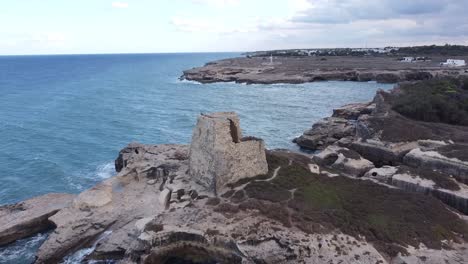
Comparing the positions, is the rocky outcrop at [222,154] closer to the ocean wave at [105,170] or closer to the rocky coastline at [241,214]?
the rocky coastline at [241,214]

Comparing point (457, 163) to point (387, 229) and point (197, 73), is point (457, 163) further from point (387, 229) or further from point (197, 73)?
point (197, 73)

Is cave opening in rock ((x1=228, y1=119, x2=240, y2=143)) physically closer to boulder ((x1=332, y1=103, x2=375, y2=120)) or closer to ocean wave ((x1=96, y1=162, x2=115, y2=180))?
ocean wave ((x1=96, y1=162, x2=115, y2=180))

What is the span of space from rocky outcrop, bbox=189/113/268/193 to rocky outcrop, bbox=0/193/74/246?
39.0 ft

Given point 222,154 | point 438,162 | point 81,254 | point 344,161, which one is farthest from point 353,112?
point 81,254

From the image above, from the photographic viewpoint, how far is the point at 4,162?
44.8 m

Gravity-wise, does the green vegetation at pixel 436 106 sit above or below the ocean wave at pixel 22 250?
above

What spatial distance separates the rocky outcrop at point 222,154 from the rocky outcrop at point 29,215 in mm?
11896

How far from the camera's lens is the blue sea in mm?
41688

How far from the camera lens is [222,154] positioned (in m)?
29.1

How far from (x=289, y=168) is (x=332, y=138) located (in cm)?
2197

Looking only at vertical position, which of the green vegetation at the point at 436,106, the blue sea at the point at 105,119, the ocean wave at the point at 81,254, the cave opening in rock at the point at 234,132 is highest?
the cave opening in rock at the point at 234,132

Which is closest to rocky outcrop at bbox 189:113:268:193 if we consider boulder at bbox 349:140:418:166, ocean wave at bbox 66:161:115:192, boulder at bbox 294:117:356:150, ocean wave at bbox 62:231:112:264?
ocean wave at bbox 62:231:112:264

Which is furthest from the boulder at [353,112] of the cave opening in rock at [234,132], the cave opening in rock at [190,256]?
the cave opening in rock at [190,256]

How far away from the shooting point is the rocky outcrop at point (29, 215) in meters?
29.2
